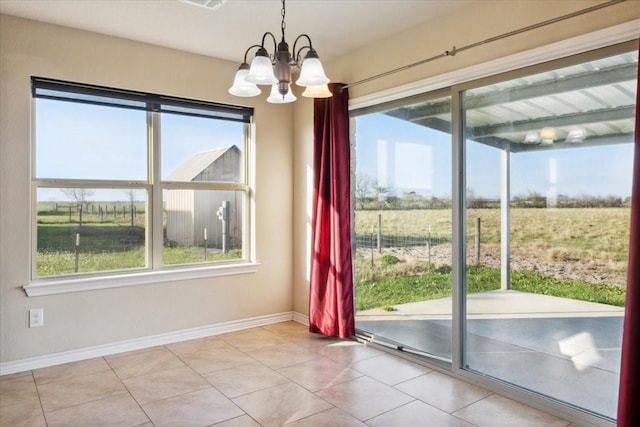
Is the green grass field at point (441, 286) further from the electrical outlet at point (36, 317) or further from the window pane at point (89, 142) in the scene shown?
the electrical outlet at point (36, 317)

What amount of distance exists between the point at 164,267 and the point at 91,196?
0.86 m

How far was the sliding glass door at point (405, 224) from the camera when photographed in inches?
128

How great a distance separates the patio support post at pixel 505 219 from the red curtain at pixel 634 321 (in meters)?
0.81

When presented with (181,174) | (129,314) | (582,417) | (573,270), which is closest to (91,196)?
(181,174)

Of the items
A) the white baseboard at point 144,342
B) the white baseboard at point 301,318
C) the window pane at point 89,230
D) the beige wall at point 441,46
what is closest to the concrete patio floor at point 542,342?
the white baseboard at point 301,318

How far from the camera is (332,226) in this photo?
3863 mm

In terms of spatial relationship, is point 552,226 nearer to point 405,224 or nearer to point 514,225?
point 514,225

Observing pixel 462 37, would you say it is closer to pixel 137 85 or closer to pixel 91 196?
pixel 137 85

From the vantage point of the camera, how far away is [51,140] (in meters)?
3.38

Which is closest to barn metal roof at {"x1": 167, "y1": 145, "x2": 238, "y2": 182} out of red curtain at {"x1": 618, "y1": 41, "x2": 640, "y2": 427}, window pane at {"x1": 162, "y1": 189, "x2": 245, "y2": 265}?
window pane at {"x1": 162, "y1": 189, "x2": 245, "y2": 265}

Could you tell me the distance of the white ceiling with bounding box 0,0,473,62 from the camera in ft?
9.59

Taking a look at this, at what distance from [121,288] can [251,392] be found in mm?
1532

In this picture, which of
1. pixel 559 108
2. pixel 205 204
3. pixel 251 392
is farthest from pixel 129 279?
pixel 559 108

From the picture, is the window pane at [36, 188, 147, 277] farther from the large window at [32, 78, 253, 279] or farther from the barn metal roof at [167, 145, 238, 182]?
the barn metal roof at [167, 145, 238, 182]
